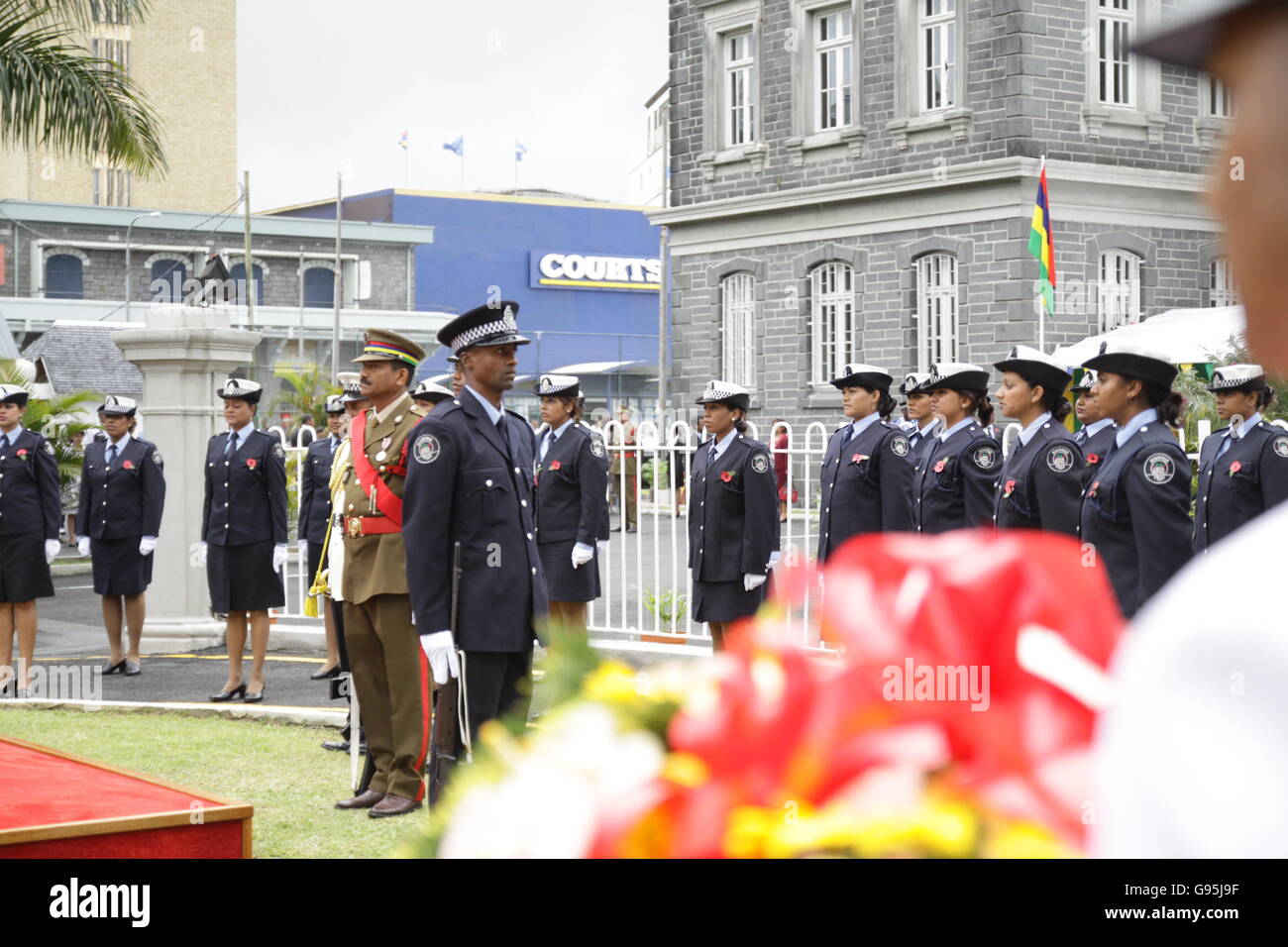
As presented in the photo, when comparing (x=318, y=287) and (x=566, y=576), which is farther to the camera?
(x=318, y=287)

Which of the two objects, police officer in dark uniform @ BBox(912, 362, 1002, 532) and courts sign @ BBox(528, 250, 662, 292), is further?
courts sign @ BBox(528, 250, 662, 292)

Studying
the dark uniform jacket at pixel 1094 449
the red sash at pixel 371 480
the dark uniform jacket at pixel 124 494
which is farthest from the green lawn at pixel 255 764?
the dark uniform jacket at pixel 1094 449

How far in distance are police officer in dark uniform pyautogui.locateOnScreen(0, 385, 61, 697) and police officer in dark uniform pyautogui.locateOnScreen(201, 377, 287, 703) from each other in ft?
4.24

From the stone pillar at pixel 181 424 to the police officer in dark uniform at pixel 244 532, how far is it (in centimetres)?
158

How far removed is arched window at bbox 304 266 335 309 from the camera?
163ft

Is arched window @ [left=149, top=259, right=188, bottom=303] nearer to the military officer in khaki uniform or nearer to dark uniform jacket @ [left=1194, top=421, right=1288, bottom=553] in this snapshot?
the military officer in khaki uniform

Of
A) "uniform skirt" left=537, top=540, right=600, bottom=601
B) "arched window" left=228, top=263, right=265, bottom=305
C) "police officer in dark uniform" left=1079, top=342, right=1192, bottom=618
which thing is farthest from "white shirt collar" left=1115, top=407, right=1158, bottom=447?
"arched window" left=228, top=263, right=265, bottom=305

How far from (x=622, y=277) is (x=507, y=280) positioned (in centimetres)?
521

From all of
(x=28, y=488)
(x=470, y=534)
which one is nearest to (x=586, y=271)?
(x=28, y=488)

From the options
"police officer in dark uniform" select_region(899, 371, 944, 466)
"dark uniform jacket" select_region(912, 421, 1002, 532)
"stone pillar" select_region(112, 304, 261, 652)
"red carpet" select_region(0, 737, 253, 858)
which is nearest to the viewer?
"red carpet" select_region(0, 737, 253, 858)

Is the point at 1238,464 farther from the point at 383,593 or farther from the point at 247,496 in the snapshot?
the point at 247,496

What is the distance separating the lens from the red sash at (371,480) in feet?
21.9

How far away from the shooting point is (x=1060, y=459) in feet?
23.4

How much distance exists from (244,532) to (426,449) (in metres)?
4.75
